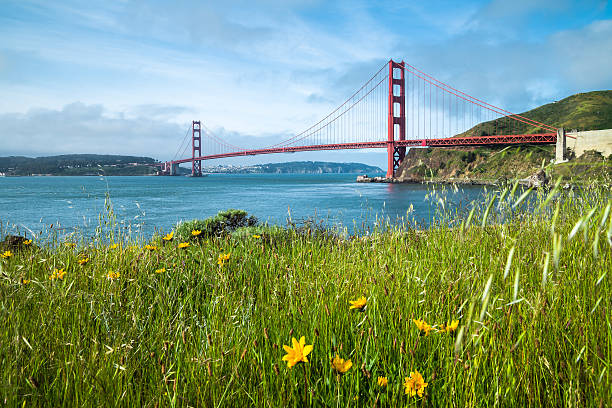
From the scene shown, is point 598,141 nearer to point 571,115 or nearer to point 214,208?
point 214,208

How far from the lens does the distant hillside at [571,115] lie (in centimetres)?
6875

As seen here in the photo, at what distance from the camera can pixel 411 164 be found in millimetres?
68312

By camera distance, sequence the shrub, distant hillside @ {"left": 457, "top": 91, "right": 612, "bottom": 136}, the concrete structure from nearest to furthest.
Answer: the shrub
the concrete structure
distant hillside @ {"left": 457, "top": 91, "right": 612, "bottom": 136}

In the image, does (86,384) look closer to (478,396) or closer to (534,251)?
(478,396)

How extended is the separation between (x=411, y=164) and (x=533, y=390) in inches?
2764

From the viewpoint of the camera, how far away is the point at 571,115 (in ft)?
250

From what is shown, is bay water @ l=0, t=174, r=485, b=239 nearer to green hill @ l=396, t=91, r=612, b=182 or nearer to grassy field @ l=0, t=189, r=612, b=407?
grassy field @ l=0, t=189, r=612, b=407

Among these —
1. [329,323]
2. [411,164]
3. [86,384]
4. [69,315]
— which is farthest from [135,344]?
[411,164]

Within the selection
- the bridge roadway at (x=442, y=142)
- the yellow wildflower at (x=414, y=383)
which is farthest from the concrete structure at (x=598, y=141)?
the yellow wildflower at (x=414, y=383)

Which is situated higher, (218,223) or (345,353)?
(345,353)

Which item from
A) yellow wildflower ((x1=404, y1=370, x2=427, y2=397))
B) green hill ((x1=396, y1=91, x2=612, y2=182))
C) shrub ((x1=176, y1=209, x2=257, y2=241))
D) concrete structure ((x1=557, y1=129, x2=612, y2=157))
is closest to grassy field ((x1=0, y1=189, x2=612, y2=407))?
yellow wildflower ((x1=404, y1=370, x2=427, y2=397))

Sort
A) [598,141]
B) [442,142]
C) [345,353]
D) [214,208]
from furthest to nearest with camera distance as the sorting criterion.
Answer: [442,142] → [598,141] → [214,208] → [345,353]

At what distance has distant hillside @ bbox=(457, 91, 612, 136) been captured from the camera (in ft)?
226

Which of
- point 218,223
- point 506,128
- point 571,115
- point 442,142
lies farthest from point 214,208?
point 571,115
